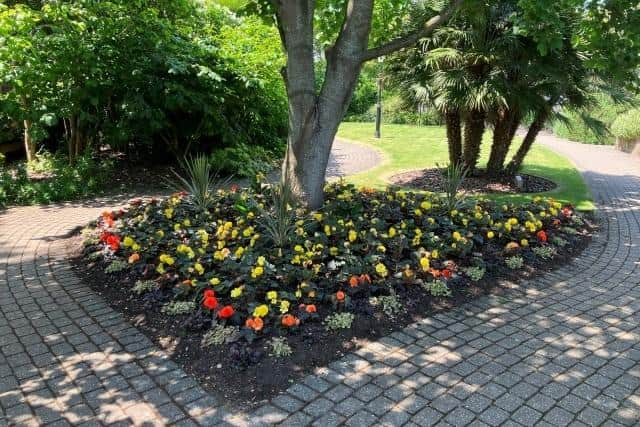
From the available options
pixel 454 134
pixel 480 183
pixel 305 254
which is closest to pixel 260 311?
pixel 305 254

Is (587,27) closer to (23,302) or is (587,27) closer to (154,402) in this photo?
(154,402)

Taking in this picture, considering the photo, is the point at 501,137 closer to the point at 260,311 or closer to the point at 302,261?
the point at 302,261

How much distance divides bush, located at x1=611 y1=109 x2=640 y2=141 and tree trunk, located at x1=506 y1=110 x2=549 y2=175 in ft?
29.3

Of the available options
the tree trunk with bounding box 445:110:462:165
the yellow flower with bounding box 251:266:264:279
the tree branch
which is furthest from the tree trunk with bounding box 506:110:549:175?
the yellow flower with bounding box 251:266:264:279

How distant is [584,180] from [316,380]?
10455 mm

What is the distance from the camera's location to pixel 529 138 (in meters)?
9.98

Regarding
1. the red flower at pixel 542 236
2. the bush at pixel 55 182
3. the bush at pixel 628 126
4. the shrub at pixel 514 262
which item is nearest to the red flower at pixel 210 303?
the shrub at pixel 514 262

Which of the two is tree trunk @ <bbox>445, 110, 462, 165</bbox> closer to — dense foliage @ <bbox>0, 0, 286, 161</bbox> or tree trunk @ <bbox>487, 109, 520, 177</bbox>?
tree trunk @ <bbox>487, 109, 520, 177</bbox>

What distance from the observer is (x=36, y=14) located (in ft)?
25.6

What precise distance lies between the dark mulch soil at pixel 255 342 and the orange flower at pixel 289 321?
0.09 metres

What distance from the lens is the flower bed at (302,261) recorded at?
12.4 ft

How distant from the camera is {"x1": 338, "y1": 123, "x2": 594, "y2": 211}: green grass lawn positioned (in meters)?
9.46

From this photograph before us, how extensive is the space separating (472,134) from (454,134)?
43 cm

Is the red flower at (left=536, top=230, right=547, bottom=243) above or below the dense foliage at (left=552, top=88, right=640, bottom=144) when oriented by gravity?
below
